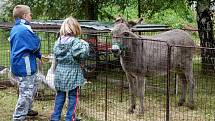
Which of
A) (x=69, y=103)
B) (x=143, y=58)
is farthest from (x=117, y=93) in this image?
(x=69, y=103)

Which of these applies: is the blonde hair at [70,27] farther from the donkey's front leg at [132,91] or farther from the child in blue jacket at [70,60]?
the donkey's front leg at [132,91]

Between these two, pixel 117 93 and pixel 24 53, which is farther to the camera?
pixel 117 93

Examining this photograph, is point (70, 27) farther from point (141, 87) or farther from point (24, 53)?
point (141, 87)

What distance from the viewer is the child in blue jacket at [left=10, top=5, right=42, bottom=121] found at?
6484mm

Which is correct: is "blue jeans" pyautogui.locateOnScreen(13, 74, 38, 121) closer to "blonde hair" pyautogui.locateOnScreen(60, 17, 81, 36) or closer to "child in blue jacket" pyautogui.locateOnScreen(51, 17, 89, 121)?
"child in blue jacket" pyautogui.locateOnScreen(51, 17, 89, 121)

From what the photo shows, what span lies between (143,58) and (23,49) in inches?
105

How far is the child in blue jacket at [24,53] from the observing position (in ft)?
21.3

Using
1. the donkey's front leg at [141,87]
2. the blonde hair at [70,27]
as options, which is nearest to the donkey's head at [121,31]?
the donkey's front leg at [141,87]

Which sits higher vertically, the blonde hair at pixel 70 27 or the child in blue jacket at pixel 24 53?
the blonde hair at pixel 70 27

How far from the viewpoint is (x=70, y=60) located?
6.34 meters

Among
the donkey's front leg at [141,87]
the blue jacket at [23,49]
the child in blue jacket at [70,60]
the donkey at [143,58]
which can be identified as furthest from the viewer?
the donkey's front leg at [141,87]

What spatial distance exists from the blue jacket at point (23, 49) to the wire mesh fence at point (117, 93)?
3.56 feet

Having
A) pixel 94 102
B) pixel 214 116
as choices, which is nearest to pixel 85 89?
pixel 94 102

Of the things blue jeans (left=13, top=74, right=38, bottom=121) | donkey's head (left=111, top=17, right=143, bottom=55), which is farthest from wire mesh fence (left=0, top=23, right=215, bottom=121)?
blue jeans (left=13, top=74, right=38, bottom=121)
